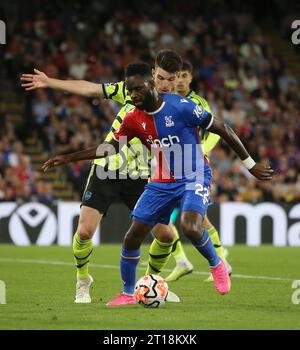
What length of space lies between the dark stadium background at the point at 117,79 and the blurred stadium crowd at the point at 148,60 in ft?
0.09

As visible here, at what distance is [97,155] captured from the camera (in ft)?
29.4

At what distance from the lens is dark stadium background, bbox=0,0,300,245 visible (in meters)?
20.1

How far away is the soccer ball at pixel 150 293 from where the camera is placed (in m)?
8.84

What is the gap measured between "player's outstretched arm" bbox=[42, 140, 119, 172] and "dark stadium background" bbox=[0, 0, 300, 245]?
33.2ft

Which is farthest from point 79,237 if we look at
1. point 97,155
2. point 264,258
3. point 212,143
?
point 264,258

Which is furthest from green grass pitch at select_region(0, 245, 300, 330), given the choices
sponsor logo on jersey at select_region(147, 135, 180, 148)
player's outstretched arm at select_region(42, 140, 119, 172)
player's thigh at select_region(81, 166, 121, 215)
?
sponsor logo on jersey at select_region(147, 135, 180, 148)

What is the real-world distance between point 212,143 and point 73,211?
793 cm

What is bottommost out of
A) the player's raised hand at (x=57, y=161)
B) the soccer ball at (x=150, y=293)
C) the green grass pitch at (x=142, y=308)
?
the green grass pitch at (x=142, y=308)

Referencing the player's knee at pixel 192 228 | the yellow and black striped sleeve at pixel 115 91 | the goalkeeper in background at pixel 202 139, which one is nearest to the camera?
the player's knee at pixel 192 228

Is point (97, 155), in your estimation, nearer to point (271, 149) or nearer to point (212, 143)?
point (212, 143)

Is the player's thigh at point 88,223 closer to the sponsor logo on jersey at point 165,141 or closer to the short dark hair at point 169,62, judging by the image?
the sponsor logo on jersey at point 165,141

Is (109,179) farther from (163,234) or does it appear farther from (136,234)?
(136,234)

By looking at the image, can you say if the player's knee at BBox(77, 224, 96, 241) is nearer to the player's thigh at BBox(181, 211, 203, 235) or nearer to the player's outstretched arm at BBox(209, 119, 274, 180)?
the player's thigh at BBox(181, 211, 203, 235)

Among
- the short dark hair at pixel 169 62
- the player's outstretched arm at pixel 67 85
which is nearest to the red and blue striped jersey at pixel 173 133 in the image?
the short dark hair at pixel 169 62
